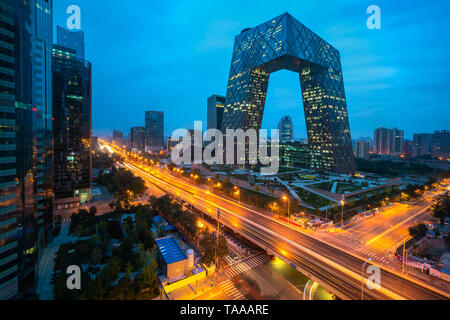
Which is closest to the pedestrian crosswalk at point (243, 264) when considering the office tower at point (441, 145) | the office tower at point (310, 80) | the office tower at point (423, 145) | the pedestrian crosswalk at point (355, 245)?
the pedestrian crosswalk at point (355, 245)

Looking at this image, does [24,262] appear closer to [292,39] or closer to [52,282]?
[52,282]

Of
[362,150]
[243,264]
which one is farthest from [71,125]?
[362,150]

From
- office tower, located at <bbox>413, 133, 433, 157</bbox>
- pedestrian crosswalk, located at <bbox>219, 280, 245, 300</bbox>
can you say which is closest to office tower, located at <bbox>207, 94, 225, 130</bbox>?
pedestrian crosswalk, located at <bbox>219, 280, 245, 300</bbox>

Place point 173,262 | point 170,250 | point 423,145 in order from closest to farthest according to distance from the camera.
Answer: point 173,262 < point 170,250 < point 423,145

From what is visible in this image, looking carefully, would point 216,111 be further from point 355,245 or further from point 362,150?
point 355,245

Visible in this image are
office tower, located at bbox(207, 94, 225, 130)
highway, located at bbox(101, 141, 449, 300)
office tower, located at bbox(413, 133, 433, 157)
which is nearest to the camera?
highway, located at bbox(101, 141, 449, 300)

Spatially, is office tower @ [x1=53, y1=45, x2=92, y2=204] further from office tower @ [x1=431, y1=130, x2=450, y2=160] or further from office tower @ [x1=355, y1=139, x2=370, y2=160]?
office tower @ [x1=431, y1=130, x2=450, y2=160]
